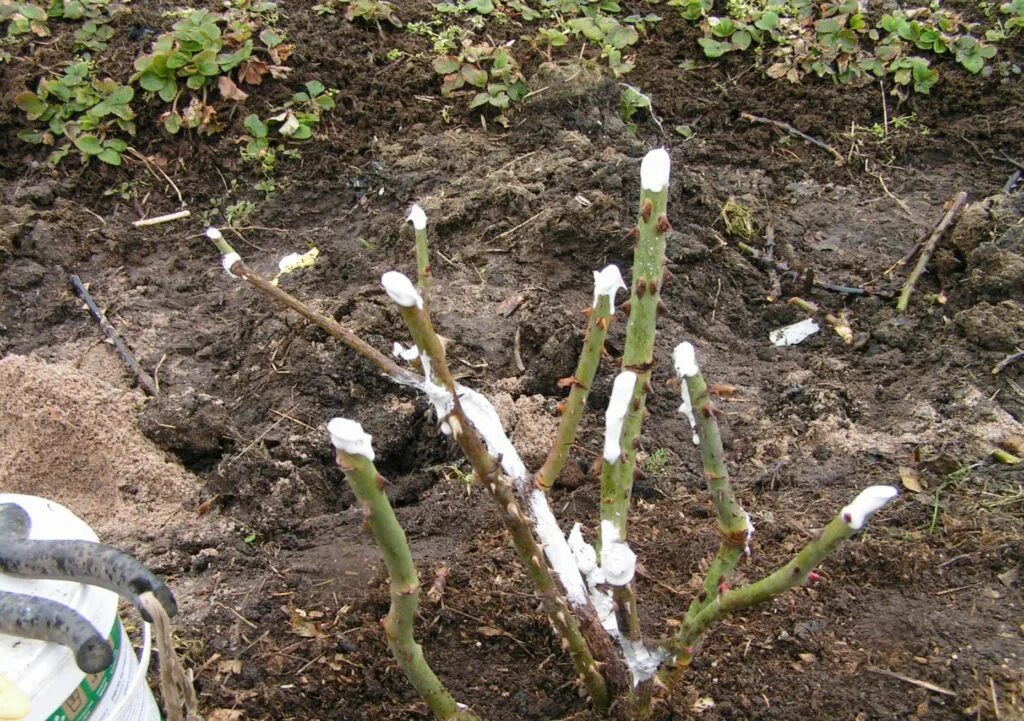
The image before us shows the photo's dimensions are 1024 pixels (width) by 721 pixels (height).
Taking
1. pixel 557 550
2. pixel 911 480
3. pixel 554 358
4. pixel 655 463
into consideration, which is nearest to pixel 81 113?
pixel 554 358

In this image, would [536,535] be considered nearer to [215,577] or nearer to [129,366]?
[215,577]

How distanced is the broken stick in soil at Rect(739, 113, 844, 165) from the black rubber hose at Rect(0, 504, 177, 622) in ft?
10.1

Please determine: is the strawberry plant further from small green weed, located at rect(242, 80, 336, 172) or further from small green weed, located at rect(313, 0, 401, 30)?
small green weed, located at rect(313, 0, 401, 30)

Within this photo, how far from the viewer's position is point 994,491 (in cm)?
224

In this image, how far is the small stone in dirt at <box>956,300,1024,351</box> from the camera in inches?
104

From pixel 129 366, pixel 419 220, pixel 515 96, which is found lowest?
pixel 129 366

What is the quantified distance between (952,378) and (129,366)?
2.46m

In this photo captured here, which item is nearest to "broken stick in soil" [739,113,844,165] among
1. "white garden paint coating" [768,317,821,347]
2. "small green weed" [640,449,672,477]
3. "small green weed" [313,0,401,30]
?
"white garden paint coating" [768,317,821,347]

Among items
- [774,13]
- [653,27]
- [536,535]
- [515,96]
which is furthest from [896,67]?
[536,535]

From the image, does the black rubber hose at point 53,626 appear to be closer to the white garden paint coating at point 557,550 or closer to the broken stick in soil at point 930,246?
the white garden paint coating at point 557,550

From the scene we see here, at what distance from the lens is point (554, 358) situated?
8.63ft

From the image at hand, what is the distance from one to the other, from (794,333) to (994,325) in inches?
22.2

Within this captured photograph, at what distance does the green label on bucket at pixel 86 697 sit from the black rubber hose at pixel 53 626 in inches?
2.6

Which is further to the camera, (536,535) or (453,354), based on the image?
(453,354)
